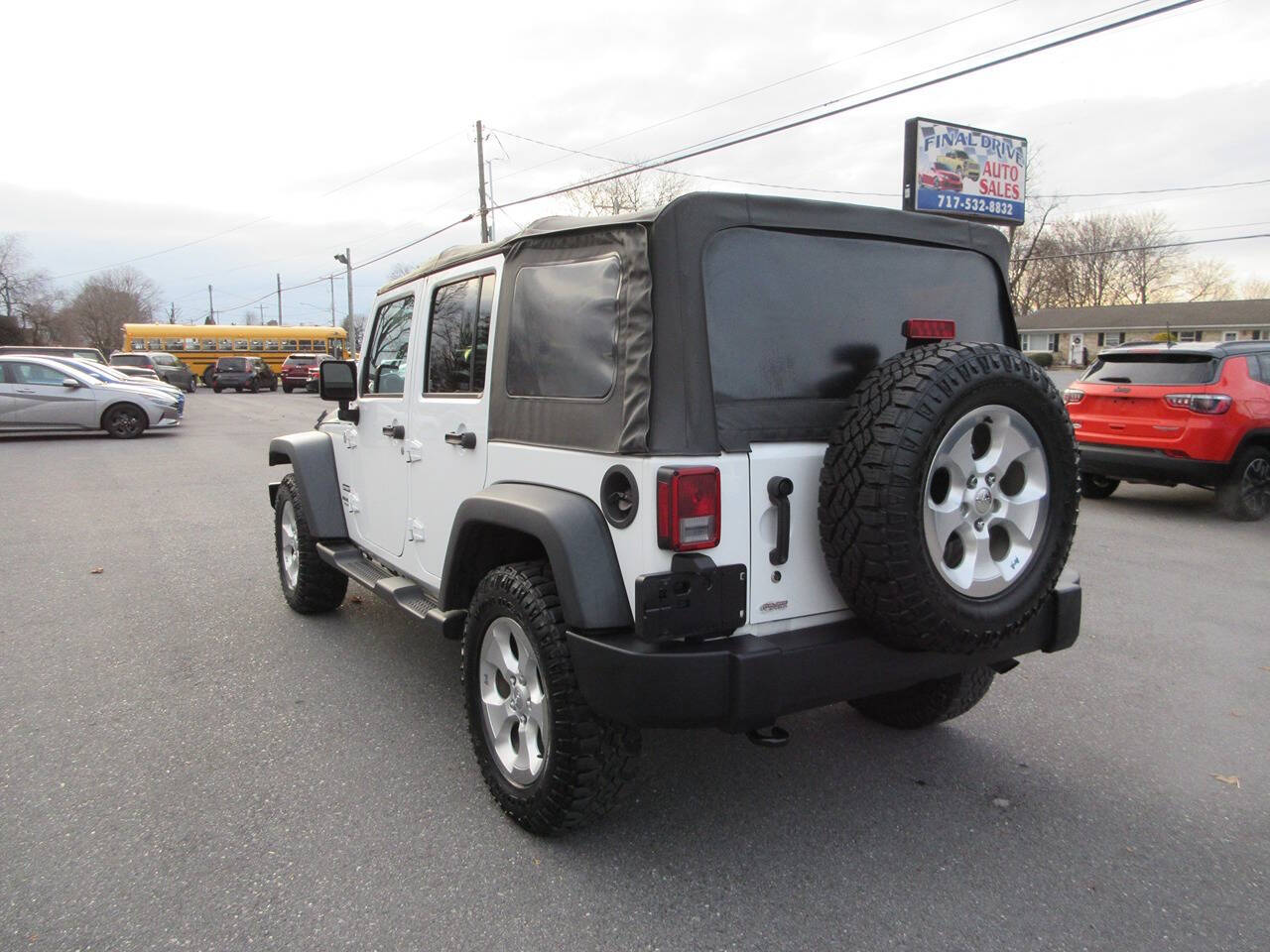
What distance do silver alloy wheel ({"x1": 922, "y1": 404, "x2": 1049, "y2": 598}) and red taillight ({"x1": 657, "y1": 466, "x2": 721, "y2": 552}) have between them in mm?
617

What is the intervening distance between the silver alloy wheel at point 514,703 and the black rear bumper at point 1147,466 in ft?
25.3

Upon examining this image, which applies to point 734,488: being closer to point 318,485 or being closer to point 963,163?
point 318,485

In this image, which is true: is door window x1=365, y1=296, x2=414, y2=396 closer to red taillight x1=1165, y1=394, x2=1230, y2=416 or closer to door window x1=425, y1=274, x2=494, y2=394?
door window x1=425, y1=274, x2=494, y2=394

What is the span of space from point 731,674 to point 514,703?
35.8 inches

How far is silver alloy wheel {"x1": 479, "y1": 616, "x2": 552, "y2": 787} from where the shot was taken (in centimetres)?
293

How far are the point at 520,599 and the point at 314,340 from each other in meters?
46.1

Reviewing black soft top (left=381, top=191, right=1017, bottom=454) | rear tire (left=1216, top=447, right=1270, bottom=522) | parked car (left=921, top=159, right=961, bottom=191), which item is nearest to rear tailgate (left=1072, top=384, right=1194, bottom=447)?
rear tire (left=1216, top=447, right=1270, bottom=522)

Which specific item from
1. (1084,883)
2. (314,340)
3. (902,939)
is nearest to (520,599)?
(902,939)

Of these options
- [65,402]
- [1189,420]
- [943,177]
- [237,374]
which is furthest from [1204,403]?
[237,374]

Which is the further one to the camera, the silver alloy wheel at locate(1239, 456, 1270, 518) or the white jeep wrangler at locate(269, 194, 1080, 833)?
the silver alloy wheel at locate(1239, 456, 1270, 518)

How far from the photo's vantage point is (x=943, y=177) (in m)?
23.7

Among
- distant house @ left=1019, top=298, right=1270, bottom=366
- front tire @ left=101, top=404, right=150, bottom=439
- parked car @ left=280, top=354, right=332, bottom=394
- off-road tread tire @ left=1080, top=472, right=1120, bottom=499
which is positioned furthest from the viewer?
distant house @ left=1019, top=298, right=1270, bottom=366

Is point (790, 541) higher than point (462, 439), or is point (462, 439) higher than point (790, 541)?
point (462, 439)

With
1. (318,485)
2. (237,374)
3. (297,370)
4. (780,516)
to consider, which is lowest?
(318,485)
